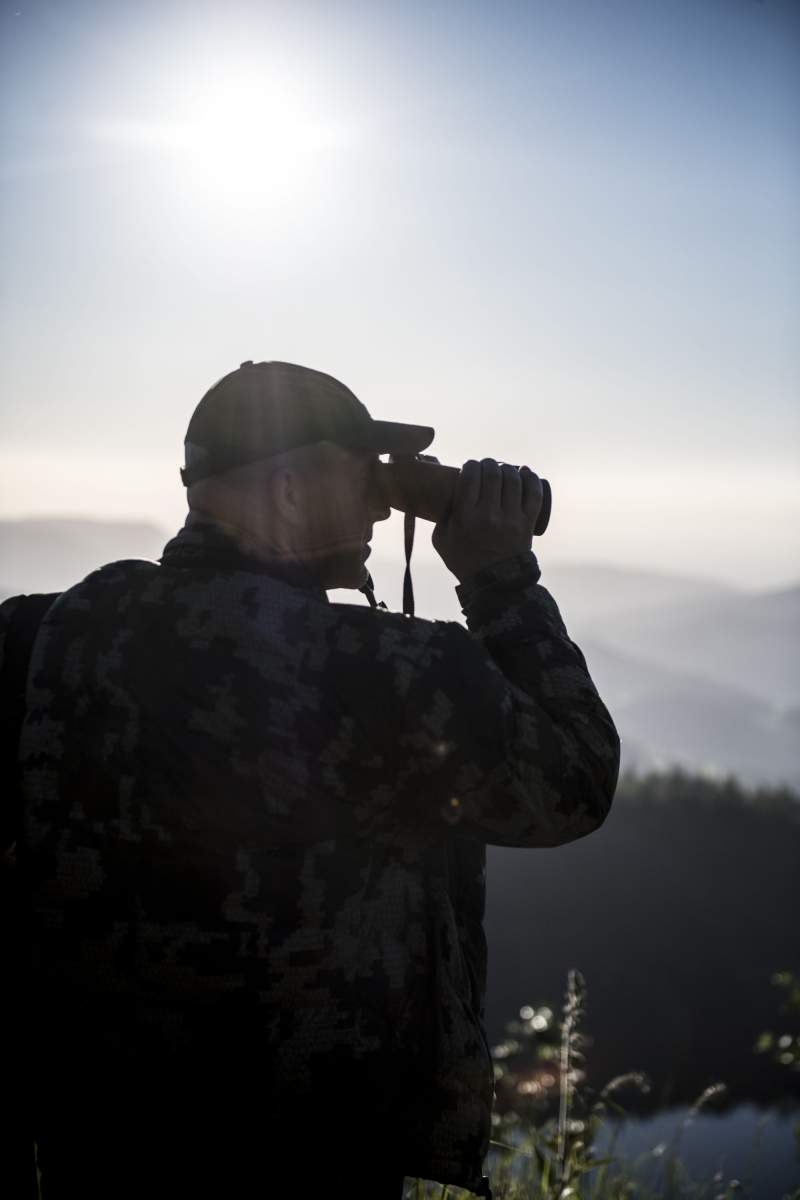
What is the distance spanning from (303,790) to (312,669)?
158mm

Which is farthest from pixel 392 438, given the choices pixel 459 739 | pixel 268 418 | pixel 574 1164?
pixel 574 1164

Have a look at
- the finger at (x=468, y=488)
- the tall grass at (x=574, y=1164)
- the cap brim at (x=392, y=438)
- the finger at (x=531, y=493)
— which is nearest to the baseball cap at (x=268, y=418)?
the cap brim at (x=392, y=438)

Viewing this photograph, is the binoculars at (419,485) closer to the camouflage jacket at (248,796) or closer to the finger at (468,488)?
the finger at (468,488)

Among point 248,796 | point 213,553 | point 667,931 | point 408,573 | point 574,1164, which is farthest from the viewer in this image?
point 667,931

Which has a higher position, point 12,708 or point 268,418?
point 268,418

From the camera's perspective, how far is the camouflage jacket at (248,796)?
1316 millimetres

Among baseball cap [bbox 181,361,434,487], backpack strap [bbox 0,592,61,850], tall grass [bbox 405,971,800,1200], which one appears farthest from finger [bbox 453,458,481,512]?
tall grass [bbox 405,971,800,1200]

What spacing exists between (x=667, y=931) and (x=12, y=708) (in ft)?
32.2

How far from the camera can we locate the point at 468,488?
5.47 ft

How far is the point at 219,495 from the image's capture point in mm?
1482

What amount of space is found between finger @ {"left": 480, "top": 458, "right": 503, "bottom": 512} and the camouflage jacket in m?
0.35

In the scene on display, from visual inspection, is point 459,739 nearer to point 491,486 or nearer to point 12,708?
point 491,486

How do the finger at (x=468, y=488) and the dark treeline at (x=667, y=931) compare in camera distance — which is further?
the dark treeline at (x=667, y=931)

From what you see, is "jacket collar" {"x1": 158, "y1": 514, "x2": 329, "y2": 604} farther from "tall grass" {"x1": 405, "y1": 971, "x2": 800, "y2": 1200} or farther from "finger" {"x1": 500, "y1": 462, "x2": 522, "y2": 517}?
"tall grass" {"x1": 405, "y1": 971, "x2": 800, "y2": 1200}
